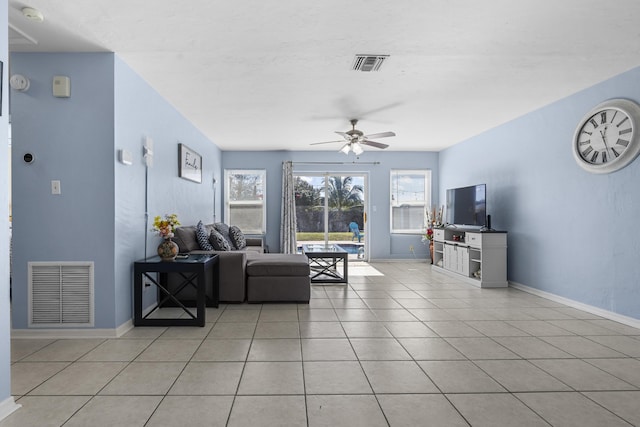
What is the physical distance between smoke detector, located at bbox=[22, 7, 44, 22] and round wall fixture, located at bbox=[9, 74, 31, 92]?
0.69m

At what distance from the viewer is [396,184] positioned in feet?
27.4

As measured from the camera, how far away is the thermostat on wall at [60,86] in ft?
10.2

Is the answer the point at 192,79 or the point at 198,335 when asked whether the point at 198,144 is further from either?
the point at 198,335

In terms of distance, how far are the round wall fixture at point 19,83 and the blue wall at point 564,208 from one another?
18.3 ft

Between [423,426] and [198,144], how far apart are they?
5.39 metres

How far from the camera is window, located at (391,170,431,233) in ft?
27.3

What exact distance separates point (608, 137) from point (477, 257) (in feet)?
8.13

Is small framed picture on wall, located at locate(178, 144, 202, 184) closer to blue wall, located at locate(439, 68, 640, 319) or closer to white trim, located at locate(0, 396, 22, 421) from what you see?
white trim, located at locate(0, 396, 22, 421)

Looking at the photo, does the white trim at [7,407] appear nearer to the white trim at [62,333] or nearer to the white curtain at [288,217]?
the white trim at [62,333]

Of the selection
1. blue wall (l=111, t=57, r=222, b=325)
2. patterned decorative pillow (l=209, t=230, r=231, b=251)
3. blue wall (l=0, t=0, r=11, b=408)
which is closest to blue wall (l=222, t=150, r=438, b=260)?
blue wall (l=111, t=57, r=222, b=325)

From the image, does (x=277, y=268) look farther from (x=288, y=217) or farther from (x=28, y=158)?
(x=288, y=217)

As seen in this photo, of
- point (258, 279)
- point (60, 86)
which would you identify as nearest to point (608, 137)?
point (258, 279)

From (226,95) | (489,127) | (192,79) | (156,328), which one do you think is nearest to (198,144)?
(226,95)

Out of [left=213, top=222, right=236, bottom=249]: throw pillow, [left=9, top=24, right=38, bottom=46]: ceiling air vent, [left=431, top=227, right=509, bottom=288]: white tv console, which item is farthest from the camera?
[left=213, top=222, right=236, bottom=249]: throw pillow
